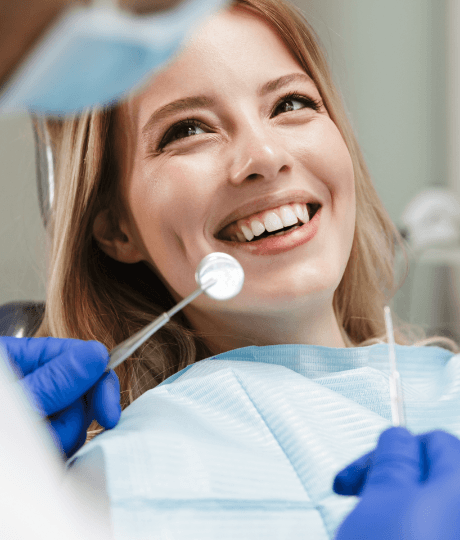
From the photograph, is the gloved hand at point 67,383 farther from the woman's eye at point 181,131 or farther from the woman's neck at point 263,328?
the woman's eye at point 181,131

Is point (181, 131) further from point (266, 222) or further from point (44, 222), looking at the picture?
point (44, 222)

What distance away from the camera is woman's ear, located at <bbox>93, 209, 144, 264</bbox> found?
0.94 meters

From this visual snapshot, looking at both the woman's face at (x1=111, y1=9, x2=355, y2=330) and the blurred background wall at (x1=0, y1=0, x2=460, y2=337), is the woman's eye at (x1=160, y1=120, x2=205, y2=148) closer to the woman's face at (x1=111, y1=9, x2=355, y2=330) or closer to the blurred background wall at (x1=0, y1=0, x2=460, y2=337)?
the woman's face at (x1=111, y1=9, x2=355, y2=330)

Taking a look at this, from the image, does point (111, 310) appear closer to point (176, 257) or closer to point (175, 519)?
point (176, 257)

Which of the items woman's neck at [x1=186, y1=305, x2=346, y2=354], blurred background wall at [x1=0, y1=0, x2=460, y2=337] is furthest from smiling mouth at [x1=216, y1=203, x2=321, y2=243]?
blurred background wall at [x1=0, y1=0, x2=460, y2=337]

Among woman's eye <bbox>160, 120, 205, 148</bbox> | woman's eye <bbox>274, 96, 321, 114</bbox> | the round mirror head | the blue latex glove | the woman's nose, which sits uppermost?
woman's eye <bbox>274, 96, 321, 114</bbox>

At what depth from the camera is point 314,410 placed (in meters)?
0.71

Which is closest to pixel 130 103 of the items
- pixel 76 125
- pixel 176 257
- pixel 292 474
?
pixel 76 125

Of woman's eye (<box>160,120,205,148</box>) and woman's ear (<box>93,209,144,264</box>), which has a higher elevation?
woman's eye (<box>160,120,205,148</box>)

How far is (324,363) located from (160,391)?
24cm

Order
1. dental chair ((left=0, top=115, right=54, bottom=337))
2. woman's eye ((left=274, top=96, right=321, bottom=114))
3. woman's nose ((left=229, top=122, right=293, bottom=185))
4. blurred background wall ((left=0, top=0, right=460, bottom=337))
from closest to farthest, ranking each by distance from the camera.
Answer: woman's nose ((left=229, top=122, right=293, bottom=185))
woman's eye ((left=274, top=96, right=321, bottom=114))
dental chair ((left=0, top=115, right=54, bottom=337))
blurred background wall ((left=0, top=0, right=460, bottom=337))

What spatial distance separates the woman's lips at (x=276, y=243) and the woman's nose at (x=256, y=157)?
3.2 inches

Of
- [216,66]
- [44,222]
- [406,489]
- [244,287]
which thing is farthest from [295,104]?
[406,489]

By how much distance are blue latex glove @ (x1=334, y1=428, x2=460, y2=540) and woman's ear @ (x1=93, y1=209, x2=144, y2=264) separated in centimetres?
54
